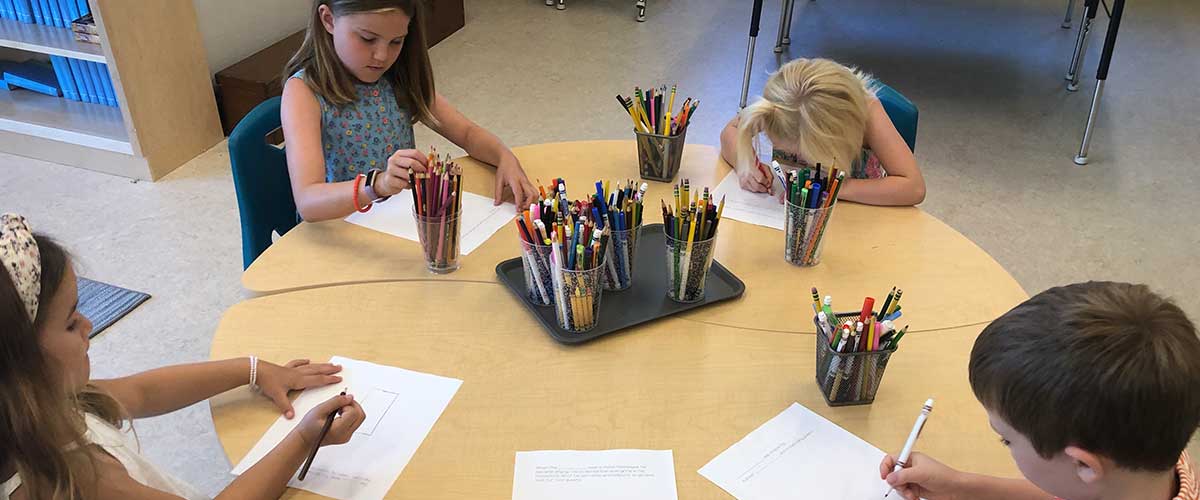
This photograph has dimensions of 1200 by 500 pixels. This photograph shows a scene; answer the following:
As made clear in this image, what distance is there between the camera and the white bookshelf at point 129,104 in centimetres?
278

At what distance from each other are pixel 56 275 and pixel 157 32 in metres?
2.32

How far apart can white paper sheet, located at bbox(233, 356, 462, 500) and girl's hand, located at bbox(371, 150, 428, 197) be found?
0.31 metres

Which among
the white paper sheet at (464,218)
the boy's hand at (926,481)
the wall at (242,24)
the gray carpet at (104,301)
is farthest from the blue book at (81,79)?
the boy's hand at (926,481)

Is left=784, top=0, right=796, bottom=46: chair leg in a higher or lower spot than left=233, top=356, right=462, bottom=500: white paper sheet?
lower

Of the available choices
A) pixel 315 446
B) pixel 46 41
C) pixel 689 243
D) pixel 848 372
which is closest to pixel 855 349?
pixel 848 372

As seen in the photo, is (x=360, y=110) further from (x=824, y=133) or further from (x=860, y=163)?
(x=860, y=163)

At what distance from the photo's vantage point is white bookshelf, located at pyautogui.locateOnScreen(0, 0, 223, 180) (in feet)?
9.11

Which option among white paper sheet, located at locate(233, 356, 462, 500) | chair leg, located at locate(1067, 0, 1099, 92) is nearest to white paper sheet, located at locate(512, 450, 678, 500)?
white paper sheet, located at locate(233, 356, 462, 500)

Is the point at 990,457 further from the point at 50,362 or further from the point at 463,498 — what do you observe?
the point at 50,362

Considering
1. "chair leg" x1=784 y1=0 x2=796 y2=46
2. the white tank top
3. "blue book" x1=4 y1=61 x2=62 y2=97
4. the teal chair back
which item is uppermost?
the teal chair back

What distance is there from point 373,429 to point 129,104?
7.48 ft

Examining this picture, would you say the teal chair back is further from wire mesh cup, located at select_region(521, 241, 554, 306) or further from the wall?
the wall

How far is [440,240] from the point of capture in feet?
4.33

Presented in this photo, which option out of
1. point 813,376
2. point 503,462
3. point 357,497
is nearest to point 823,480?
point 813,376
